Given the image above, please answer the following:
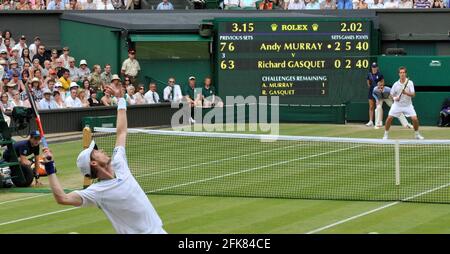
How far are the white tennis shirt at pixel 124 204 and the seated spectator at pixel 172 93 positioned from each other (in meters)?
25.1

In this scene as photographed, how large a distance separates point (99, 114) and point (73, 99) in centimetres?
91

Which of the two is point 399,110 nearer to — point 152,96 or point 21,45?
point 152,96

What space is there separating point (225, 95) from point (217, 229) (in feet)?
60.3

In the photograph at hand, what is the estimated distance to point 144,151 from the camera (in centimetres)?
2602

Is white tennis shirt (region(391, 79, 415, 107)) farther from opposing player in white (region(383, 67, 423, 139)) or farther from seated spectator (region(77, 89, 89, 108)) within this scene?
seated spectator (region(77, 89, 89, 108))

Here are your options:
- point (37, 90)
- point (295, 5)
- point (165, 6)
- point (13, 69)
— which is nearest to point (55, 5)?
point (165, 6)

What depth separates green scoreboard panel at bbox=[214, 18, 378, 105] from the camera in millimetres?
34094

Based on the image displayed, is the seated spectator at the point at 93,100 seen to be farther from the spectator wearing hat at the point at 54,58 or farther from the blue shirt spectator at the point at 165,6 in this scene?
the blue shirt spectator at the point at 165,6

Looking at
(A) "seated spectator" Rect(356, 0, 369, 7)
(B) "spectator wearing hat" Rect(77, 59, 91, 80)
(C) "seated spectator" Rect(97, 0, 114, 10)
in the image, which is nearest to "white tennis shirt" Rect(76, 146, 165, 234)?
(B) "spectator wearing hat" Rect(77, 59, 91, 80)

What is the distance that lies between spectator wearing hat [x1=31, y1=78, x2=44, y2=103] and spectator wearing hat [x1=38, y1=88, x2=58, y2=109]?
0.44 ft

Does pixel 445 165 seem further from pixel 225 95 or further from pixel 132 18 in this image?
pixel 132 18

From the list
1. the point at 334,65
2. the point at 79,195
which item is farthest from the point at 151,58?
the point at 79,195

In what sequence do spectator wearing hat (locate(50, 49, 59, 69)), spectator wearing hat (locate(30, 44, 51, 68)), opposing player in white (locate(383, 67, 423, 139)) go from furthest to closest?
spectator wearing hat (locate(30, 44, 51, 68))
spectator wearing hat (locate(50, 49, 59, 69))
opposing player in white (locate(383, 67, 423, 139))

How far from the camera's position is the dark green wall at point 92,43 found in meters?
35.4
